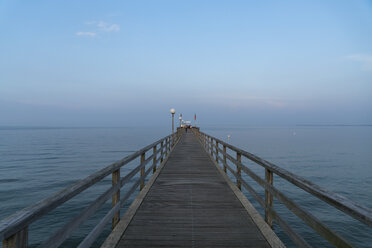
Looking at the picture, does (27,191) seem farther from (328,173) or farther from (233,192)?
(328,173)

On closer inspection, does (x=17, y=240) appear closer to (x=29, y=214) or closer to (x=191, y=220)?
(x=29, y=214)

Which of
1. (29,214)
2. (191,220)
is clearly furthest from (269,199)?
(29,214)

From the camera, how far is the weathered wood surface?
10.7ft

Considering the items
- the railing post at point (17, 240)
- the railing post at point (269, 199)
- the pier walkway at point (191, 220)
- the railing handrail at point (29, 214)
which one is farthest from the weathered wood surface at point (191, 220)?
the railing post at point (17, 240)

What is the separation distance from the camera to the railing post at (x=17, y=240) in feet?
4.58

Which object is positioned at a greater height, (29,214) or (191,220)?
(29,214)

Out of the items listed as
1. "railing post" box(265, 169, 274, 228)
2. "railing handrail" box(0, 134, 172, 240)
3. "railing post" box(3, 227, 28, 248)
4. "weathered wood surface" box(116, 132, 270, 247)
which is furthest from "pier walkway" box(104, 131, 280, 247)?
"railing post" box(3, 227, 28, 248)

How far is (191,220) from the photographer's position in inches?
157

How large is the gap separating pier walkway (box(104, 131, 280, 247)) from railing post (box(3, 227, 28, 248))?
1833 millimetres

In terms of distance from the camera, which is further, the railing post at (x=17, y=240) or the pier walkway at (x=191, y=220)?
the pier walkway at (x=191, y=220)

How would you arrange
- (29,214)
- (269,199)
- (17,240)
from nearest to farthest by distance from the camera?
(17,240) < (29,214) < (269,199)

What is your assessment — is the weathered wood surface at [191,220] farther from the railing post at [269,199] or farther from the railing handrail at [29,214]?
the railing handrail at [29,214]

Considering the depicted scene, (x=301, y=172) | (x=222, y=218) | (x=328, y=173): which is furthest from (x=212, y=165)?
(x=328, y=173)

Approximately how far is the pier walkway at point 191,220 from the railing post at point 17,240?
1.83 m
